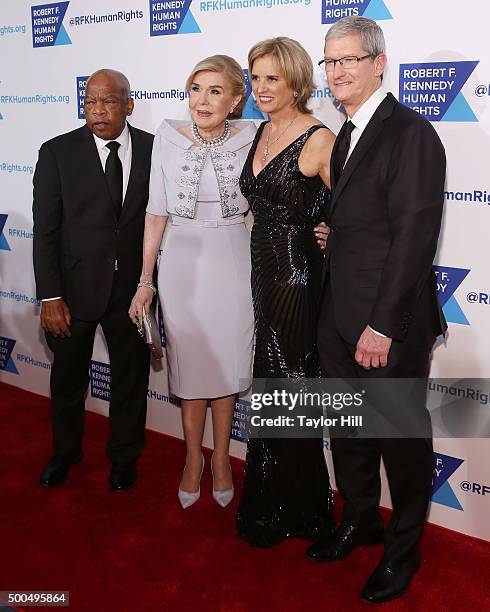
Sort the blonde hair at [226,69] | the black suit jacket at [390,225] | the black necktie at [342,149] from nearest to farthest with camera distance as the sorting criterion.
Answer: the black suit jacket at [390,225], the black necktie at [342,149], the blonde hair at [226,69]

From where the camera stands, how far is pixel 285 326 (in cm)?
286

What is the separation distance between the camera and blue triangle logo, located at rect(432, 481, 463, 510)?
316 cm

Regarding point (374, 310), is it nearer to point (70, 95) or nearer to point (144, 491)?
point (144, 491)

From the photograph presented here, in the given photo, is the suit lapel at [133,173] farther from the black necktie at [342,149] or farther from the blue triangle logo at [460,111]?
the blue triangle logo at [460,111]

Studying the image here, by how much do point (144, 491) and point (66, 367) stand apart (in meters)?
0.68

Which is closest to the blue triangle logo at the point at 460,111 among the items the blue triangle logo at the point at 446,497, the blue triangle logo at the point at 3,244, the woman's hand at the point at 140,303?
the woman's hand at the point at 140,303

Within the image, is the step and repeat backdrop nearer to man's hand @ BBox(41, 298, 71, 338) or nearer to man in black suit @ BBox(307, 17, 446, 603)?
man in black suit @ BBox(307, 17, 446, 603)

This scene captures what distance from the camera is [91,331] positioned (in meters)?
3.40

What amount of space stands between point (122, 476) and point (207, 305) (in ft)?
3.25

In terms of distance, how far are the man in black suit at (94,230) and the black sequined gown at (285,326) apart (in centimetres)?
64

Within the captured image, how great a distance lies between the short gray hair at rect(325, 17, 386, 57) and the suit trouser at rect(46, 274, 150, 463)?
1513mm

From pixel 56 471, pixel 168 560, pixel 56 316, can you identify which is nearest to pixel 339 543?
pixel 168 560

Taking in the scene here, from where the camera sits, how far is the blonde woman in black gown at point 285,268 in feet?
8.75

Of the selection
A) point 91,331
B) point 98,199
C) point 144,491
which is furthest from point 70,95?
point 144,491
